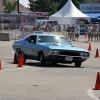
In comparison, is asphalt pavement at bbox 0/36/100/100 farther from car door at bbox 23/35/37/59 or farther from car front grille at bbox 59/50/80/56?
car door at bbox 23/35/37/59

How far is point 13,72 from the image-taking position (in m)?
17.0

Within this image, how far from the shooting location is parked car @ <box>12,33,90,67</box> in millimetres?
19000

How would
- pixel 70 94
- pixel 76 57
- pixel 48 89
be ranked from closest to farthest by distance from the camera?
pixel 70 94, pixel 48 89, pixel 76 57

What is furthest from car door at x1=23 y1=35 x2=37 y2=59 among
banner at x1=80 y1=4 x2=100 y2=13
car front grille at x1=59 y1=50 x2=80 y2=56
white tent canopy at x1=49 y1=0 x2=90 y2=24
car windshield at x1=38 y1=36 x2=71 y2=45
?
banner at x1=80 y1=4 x2=100 y2=13

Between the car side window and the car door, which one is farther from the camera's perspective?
the car side window

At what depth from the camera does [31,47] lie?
20.4 meters

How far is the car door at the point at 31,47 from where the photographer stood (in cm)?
2014

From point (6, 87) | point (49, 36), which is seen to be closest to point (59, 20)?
point (49, 36)

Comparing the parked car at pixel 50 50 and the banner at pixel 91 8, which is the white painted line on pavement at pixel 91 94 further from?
the banner at pixel 91 8

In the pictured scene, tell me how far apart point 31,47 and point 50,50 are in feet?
5.31

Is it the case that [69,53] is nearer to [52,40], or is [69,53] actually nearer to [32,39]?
[52,40]

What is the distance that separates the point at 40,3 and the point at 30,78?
290ft

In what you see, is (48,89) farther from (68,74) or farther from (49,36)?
(49,36)

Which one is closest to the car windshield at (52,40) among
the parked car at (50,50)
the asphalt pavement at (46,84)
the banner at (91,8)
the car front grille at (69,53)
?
the parked car at (50,50)
